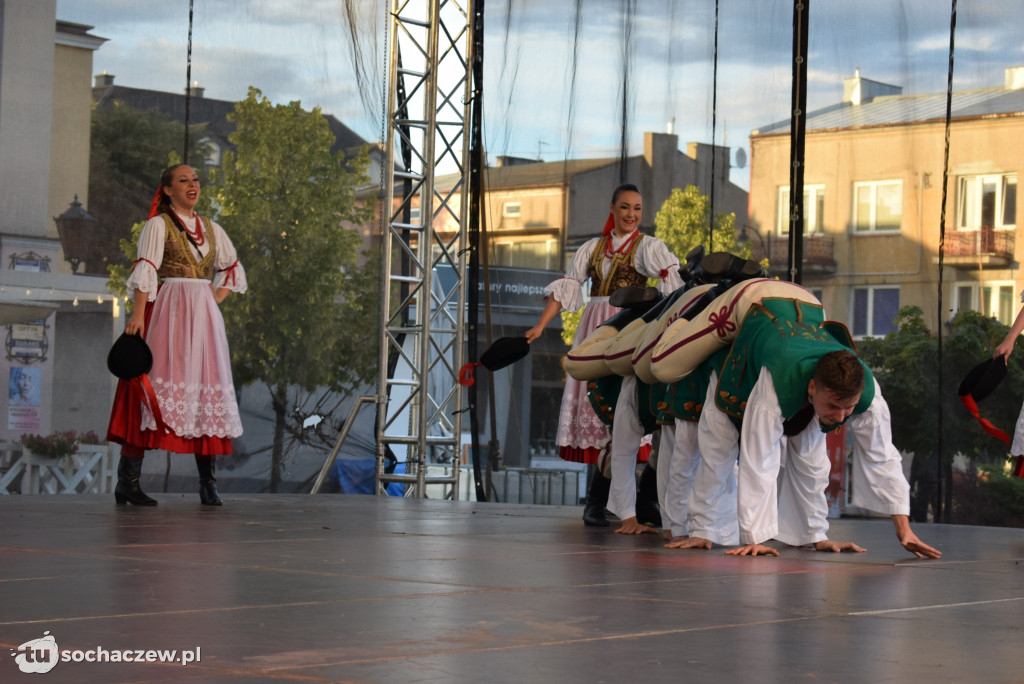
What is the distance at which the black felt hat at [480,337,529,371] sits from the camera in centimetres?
480

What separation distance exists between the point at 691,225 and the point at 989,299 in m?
1.85

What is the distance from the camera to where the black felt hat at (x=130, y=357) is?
5.00m

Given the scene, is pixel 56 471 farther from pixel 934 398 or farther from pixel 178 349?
pixel 934 398

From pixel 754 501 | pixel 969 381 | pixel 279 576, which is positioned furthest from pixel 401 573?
pixel 969 381

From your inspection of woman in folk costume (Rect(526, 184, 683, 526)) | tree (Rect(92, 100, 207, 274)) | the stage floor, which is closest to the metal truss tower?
tree (Rect(92, 100, 207, 274))

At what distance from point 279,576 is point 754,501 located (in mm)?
1442

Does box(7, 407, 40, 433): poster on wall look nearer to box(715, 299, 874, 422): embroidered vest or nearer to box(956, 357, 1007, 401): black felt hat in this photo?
box(715, 299, 874, 422): embroidered vest

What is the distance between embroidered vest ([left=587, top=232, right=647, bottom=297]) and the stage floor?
136 centimetres

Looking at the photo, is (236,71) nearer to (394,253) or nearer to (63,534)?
(394,253)

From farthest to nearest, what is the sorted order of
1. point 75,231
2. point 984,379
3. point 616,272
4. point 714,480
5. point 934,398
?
point 75,231
point 934,398
point 616,272
point 984,379
point 714,480

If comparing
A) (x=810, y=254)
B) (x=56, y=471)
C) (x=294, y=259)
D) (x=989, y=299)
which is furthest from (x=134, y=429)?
(x=989, y=299)

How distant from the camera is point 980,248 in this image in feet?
23.4

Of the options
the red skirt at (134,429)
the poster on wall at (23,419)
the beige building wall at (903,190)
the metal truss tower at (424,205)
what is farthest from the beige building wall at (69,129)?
the beige building wall at (903,190)

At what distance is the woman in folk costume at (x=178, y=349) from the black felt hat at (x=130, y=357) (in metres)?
0.09
